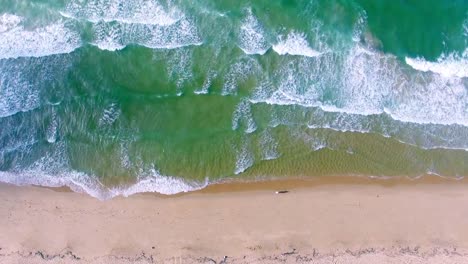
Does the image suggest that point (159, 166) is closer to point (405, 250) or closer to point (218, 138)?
point (218, 138)

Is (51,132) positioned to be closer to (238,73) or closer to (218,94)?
(218,94)

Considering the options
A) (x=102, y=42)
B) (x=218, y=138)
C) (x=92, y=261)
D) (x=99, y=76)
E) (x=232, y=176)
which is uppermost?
(x=102, y=42)

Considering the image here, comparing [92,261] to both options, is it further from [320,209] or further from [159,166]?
[320,209]

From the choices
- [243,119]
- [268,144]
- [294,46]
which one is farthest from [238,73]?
[268,144]

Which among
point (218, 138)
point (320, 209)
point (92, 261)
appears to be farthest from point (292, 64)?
point (92, 261)

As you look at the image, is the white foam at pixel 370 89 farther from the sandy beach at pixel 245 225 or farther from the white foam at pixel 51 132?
the white foam at pixel 51 132

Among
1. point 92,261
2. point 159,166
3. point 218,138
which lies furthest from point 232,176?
point 92,261

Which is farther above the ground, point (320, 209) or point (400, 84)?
point (400, 84)

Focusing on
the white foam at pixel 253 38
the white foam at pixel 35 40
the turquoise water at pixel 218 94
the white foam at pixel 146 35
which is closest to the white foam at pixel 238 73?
the turquoise water at pixel 218 94
